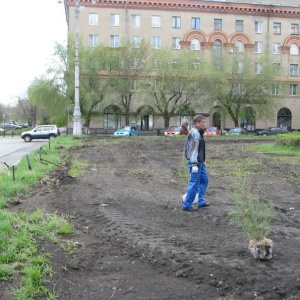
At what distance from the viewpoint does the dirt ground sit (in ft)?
12.8

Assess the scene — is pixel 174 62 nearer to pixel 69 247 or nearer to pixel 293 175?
pixel 293 175

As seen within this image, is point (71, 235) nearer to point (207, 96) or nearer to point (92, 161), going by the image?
point (92, 161)

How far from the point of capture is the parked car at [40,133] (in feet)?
133

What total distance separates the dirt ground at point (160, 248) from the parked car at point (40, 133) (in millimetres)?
32427

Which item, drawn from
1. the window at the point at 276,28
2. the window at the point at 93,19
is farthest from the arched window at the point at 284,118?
the window at the point at 93,19

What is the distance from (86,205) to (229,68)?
4465 cm

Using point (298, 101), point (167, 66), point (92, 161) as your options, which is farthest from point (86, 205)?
point (298, 101)

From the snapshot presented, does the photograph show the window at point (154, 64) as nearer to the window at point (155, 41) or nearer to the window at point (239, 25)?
the window at point (155, 41)

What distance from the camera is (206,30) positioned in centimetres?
5888

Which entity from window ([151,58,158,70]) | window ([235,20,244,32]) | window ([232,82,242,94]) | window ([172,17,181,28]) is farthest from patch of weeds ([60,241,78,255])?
window ([235,20,244,32])

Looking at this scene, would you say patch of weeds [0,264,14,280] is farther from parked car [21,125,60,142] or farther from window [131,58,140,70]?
window [131,58,140,70]

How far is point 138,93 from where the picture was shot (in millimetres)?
43688

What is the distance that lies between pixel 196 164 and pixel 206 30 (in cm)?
5530

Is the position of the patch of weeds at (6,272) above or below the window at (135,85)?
below
